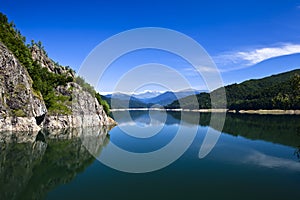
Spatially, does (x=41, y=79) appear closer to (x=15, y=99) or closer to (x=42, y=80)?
(x=42, y=80)

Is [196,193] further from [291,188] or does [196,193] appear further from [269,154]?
[269,154]

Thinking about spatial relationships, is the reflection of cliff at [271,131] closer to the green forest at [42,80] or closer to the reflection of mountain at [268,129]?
the reflection of mountain at [268,129]

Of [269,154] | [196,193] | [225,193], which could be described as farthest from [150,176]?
[269,154]

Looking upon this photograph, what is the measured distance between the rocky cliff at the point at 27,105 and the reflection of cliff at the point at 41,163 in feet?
31.4

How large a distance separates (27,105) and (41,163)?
108 feet

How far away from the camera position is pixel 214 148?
49.1 m

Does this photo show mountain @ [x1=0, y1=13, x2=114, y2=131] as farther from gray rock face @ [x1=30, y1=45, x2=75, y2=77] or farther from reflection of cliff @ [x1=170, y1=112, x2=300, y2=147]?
reflection of cliff @ [x1=170, y1=112, x2=300, y2=147]

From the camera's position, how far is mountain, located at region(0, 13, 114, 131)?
64.0m

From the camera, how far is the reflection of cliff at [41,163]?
2667 centimetres

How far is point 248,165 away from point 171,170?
449 inches

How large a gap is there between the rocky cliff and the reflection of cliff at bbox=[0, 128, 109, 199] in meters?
9.56

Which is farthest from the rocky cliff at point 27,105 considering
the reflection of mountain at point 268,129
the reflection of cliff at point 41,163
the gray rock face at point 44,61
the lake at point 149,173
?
the reflection of mountain at point 268,129

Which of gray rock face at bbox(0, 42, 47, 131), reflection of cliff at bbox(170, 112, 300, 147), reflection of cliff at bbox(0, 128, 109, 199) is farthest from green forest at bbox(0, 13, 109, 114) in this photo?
reflection of cliff at bbox(170, 112, 300, 147)

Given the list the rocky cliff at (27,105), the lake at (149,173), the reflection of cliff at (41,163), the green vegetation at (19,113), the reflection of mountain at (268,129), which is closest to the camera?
the lake at (149,173)
